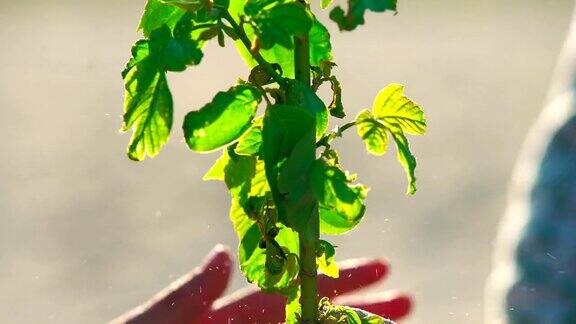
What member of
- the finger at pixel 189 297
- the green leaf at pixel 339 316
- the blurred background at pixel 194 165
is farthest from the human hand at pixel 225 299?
the blurred background at pixel 194 165

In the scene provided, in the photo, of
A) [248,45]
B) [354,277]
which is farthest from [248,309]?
[248,45]

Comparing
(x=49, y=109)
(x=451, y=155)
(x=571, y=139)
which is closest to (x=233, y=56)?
(x=49, y=109)

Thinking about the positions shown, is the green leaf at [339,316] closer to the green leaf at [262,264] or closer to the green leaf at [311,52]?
the green leaf at [262,264]

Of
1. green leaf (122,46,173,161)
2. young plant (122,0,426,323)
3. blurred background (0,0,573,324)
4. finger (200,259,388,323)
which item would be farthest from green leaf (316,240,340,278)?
blurred background (0,0,573,324)

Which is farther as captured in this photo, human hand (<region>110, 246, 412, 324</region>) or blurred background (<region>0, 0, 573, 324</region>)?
blurred background (<region>0, 0, 573, 324</region>)

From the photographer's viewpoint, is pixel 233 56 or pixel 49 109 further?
pixel 233 56

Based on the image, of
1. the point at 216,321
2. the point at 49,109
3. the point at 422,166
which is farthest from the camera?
the point at 49,109

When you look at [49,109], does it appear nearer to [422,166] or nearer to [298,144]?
[422,166]

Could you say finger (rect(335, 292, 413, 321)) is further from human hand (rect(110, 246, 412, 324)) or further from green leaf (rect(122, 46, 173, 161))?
green leaf (rect(122, 46, 173, 161))
